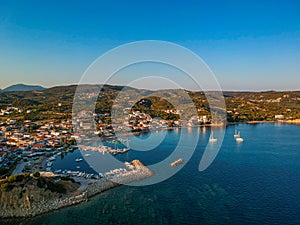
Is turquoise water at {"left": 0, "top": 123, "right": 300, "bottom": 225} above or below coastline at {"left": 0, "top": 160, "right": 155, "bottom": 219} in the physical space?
below

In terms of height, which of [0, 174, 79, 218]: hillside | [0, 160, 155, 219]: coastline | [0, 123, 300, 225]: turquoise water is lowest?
[0, 123, 300, 225]: turquoise water

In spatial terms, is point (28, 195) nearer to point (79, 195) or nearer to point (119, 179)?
point (79, 195)

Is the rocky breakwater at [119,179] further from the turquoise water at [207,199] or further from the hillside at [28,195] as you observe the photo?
the hillside at [28,195]

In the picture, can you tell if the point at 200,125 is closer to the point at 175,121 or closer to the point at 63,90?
the point at 175,121

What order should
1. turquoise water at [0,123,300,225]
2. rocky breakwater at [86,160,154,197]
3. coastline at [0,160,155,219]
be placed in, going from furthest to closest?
rocky breakwater at [86,160,154,197] < coastline at [0,160,155,219] < turquoise water at [0,123,300,225]

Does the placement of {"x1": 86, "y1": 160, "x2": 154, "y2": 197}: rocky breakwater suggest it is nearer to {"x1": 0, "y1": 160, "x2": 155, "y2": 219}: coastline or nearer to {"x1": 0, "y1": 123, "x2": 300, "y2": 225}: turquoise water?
{"x1": 0, "y1": 160, "x2": 155, "y2": 219}: coastline

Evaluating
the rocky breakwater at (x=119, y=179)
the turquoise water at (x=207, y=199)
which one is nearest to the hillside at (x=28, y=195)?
the turquoise water at (x=207, y=199)

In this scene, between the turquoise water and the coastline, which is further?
the coastline

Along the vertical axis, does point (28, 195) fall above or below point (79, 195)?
above

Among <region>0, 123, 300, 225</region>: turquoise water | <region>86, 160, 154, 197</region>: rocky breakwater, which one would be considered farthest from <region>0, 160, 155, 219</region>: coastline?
<region>0, 123, 300, 225</region>: turquoise water

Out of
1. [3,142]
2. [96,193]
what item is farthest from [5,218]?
[3,142]

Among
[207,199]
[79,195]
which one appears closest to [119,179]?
[79,195]
